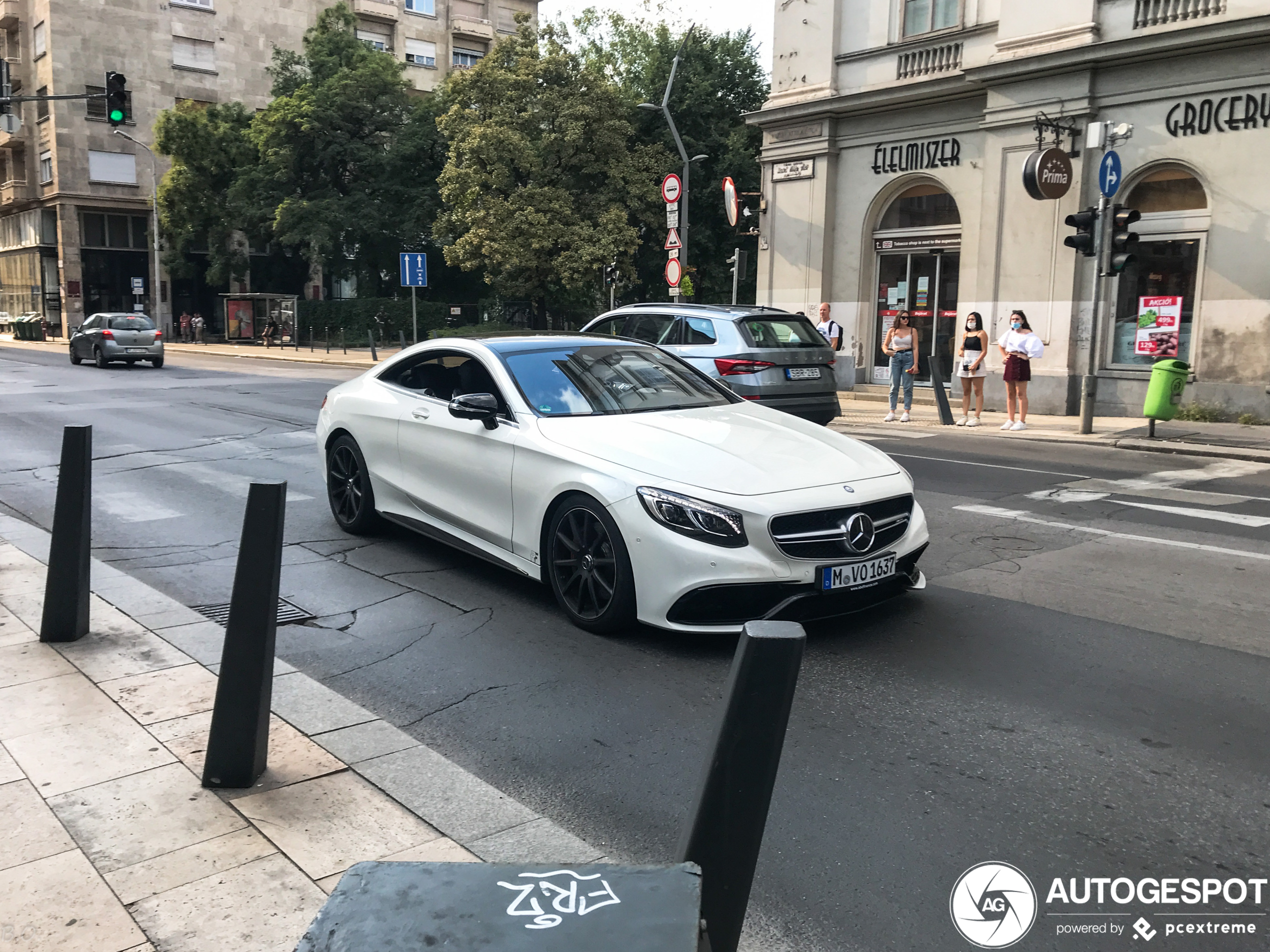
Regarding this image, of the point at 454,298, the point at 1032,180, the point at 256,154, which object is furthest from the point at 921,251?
the point at 256,154

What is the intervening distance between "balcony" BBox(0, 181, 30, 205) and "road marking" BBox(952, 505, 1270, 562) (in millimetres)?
61979

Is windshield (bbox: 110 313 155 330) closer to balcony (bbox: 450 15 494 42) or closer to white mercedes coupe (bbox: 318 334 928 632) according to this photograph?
white mercedes coupe (bbox: 318 334 928 632)

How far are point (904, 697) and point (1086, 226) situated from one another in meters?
12.7

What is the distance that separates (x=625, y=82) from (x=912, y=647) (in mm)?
43113

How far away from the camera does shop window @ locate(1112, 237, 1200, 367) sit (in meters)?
17.7

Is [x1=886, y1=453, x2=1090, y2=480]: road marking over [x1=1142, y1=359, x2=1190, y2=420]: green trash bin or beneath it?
beneath

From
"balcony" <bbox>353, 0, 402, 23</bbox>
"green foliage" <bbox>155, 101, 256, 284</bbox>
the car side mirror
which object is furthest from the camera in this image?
"balcony" <bbox>353, 0, 402, 23</bbox>

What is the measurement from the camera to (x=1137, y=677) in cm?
495

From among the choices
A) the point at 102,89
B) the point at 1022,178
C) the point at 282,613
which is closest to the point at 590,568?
the point at 282,613

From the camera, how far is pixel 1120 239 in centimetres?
1517

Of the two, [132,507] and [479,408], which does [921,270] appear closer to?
[132,507]

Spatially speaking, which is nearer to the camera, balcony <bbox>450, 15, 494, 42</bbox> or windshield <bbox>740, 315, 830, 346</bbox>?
windshield <bbox>740, 315, 830, 346</bbox>

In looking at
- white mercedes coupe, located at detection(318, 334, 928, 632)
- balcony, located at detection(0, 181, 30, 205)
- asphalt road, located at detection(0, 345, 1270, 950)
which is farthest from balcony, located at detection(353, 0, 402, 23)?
white mercedes coupe, located at detection(318, 334, 928, 632)

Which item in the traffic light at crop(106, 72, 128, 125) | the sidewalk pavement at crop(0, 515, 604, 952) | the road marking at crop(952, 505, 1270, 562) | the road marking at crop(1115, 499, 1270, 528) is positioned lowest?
the sidewalk pavement at crop(0, 515, 604, 952)
